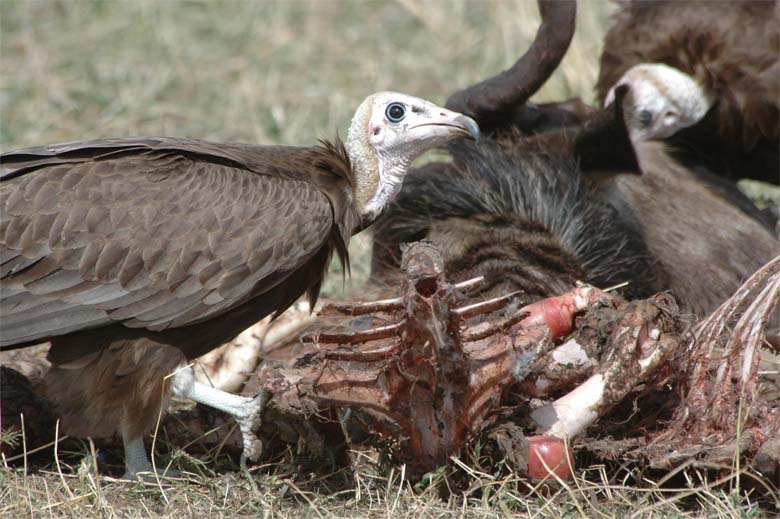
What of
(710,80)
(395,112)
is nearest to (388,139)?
(395,112)

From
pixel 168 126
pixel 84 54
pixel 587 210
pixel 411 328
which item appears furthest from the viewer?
pixel 84 54

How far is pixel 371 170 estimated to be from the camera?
3.73m

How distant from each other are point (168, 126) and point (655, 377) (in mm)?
4115

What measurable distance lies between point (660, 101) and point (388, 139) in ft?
4.81

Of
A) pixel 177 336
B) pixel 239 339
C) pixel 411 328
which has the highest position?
pixel 411 328

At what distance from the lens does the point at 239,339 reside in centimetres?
417

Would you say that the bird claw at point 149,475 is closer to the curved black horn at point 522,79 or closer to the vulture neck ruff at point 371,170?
the vulture neck ruff at point 371,170

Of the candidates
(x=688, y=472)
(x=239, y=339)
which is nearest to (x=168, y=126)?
(x=239, y=339)

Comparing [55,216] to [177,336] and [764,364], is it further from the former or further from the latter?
[764,364]

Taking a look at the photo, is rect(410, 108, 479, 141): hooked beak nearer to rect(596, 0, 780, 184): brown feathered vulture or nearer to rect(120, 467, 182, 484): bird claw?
rect(596, 0, 780, 184): brown feathered vulture


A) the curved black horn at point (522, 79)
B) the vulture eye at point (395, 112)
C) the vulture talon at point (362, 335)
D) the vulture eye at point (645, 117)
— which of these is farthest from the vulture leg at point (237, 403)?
the vulture eye at point (645, 117)

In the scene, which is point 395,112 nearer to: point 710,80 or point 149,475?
point 149,475

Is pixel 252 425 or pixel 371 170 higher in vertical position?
pixel 371 170

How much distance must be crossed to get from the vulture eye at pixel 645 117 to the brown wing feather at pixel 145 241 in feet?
5.91
